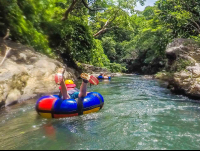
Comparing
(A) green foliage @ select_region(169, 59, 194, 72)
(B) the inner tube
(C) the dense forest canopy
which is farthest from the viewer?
(C) the dense forest canopy

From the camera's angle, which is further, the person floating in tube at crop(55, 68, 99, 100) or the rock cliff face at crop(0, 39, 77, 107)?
the rock cliff face at crop(0, 39, 77, 107)

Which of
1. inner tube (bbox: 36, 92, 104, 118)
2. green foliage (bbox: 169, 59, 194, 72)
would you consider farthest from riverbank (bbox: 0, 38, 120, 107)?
green foliage (bbox: 169, 59, 194, 72)

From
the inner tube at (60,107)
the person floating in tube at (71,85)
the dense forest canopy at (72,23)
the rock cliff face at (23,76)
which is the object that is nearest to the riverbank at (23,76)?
the rock cliff face at (23,76)

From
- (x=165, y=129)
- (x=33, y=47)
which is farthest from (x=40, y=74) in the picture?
(x=165, y=129)

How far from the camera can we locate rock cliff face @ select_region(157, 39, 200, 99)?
6.12m

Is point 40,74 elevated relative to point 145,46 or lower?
lower

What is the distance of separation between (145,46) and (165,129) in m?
19.5

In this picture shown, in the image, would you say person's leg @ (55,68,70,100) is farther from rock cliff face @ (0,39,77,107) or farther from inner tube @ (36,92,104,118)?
rock cliff face @ (0,39,77,107)

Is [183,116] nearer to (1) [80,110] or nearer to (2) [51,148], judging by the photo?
(1) [80,110]

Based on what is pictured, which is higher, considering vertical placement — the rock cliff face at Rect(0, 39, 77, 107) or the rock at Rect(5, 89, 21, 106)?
the rock cliff face at Rect(0, 39, 77, 107)

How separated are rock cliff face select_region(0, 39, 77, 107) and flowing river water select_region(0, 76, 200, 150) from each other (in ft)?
1.81

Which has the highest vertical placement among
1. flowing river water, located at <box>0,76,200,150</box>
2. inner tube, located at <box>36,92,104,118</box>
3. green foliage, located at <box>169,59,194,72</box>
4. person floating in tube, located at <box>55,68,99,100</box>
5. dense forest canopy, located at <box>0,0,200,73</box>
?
dense forest canopy, located at <box>0,0,200,73</box>

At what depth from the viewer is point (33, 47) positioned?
8.67 metres

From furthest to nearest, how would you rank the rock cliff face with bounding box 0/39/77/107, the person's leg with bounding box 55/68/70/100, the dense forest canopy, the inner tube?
the dense forest canopy, the rock cliff face with bounding box 0/39/77/107, the inner tube, the person's leg with bounding box 55/68/70/100
